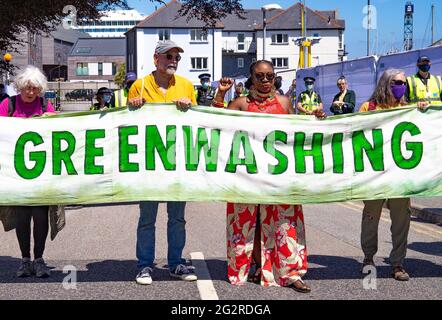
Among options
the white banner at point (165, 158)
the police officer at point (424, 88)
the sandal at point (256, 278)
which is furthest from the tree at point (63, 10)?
the sandal at point (256, 278)

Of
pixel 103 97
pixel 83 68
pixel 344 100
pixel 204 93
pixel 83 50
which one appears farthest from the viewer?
pixel 83 50

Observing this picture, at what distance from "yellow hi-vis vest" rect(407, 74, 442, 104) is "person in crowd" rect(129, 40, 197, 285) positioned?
15.2 ft

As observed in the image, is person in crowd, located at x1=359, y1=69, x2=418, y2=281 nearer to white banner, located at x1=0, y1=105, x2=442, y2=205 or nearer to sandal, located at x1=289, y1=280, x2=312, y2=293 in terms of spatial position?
white banner, located at x1=0, y1=105, x2=442, y2=205

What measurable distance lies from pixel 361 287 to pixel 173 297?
1.58 meters

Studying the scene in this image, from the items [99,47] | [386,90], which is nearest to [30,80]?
[386,90]

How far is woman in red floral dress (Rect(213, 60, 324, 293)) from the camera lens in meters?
6.27

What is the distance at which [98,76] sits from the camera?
5369 inches

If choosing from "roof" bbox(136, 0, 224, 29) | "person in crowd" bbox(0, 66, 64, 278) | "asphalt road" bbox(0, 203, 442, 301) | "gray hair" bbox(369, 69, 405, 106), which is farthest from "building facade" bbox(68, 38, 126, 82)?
"gray hair" bbox(369, 69, 405, 106)

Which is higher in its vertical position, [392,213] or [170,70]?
[170,70]

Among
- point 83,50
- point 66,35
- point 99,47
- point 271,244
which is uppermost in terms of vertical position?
point 66,35

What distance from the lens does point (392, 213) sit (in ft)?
22.2

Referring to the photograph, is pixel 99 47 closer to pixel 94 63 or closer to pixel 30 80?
pixel 94 63

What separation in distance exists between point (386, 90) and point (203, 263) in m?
2.39
